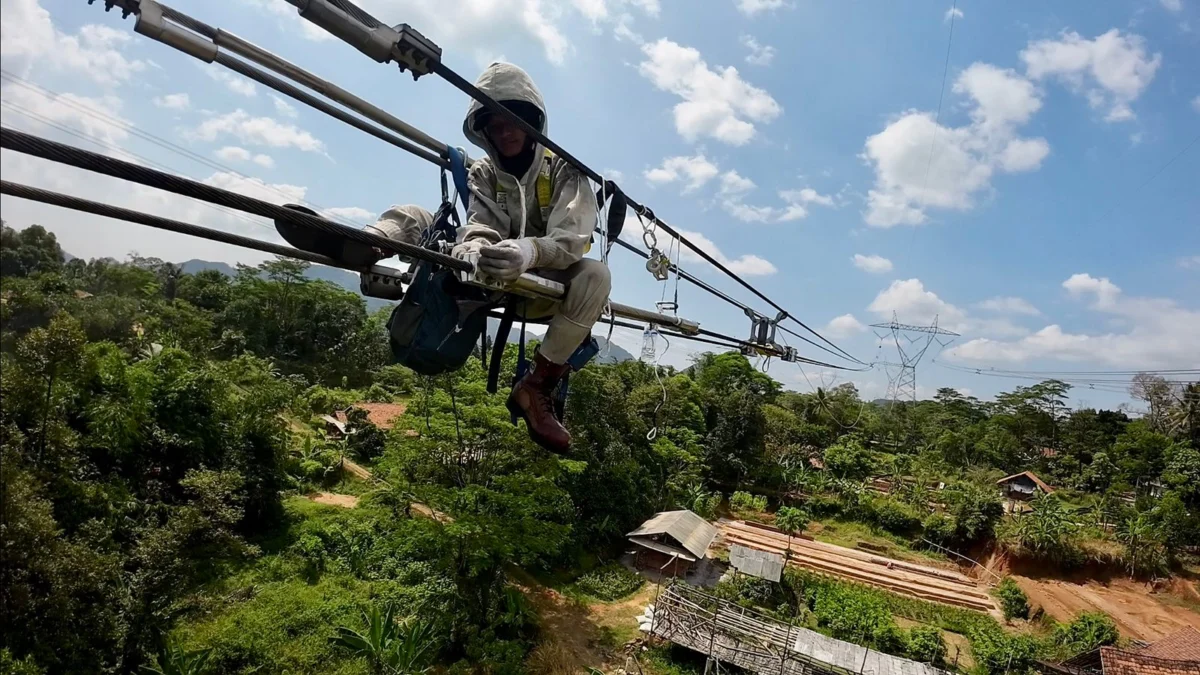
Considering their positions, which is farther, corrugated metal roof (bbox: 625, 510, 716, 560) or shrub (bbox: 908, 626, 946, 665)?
corrugated metal roof (bbox: 625, 510, 716, 560)

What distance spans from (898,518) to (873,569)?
4465 millimetres

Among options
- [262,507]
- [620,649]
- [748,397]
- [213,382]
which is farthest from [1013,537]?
[213,382]

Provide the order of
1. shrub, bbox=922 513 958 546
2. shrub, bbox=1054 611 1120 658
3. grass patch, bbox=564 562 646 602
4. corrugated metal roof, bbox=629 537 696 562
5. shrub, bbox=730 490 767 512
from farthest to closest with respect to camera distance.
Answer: shrub, bbox=730 490 767 512
shrub, bbox=922 513 958 546
corrugated metal roof, bbox=629 537 696 562
grass patch, bbox=564 562 646 602
shrub, bbox=1054 611 1120 658

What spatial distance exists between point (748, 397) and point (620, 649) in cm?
1388

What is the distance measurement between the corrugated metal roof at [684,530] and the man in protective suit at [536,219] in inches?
529

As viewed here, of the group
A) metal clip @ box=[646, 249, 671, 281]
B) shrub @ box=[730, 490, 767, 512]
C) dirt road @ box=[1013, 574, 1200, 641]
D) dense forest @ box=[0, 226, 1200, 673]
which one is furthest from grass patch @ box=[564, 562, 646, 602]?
metal clip @ box=[646, 249, 671, 281]

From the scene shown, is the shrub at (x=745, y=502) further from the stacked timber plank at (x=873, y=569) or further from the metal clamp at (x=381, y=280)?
the metal clamp at (x=381, y=280)

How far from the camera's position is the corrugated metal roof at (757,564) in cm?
1388

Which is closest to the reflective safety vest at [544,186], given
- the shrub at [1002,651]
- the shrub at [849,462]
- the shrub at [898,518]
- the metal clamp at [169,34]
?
the metal clamp at [169,34]

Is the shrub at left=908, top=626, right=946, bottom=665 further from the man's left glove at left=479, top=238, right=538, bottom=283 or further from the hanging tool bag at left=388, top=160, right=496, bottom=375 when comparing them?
the man's left glove at left=479, top=238, right=538, bottom=283

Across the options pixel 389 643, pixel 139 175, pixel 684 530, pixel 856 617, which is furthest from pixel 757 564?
pixel 139 175

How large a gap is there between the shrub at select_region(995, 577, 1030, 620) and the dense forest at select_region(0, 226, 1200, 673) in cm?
166

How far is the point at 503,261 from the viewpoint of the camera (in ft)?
5.06

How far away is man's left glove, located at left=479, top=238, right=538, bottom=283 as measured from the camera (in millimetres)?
1530
